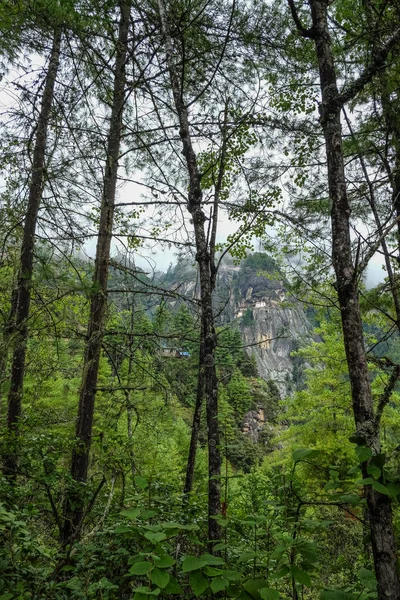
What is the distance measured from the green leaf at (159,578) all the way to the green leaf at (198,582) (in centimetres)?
13

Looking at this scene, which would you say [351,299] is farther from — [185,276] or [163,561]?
[185,276]

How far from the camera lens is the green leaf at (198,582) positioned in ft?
4.17

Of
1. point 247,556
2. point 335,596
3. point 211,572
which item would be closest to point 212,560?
point 211,572

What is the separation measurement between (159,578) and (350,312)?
1455 mm

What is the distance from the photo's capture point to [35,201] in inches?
238

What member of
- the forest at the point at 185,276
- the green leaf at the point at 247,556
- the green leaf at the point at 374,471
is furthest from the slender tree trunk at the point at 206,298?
the green leaf at the point at 374,471

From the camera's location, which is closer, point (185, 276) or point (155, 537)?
point (155, 537)

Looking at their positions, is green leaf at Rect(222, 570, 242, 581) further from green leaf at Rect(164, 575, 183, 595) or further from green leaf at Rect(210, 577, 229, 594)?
green leaf at Rect(164, 575, 183, 595)

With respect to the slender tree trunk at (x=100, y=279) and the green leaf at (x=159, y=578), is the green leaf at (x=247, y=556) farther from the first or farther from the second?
the slender tree trunk at (x=100, y=279)

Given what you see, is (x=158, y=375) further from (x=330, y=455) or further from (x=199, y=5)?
(x=330, y=455)

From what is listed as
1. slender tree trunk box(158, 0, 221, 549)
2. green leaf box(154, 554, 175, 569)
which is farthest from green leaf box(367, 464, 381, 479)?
slender tree trunk box(158, 0, 221, 549)

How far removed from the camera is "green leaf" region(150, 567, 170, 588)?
1.17 meters

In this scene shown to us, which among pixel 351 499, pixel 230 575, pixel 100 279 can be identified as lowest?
pixel 230 575

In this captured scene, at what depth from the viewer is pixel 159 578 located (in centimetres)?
121
